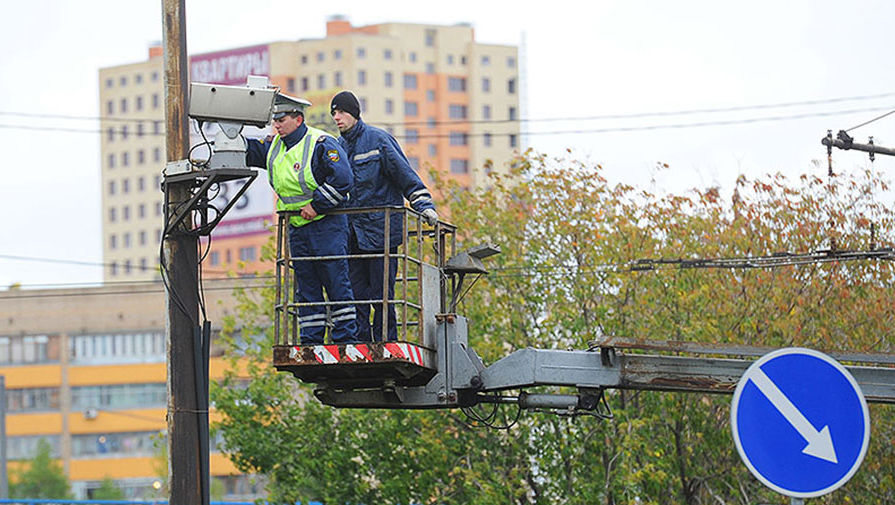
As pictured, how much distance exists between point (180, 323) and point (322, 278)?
1.15 meters

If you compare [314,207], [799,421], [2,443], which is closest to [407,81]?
[2,443]

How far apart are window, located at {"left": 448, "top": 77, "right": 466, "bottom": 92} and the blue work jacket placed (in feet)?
407

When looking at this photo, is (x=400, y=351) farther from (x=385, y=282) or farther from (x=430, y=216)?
(x=430, y=216)

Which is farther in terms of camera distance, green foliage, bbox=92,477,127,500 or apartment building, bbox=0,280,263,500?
apartment building, bbox=0,280,263,500

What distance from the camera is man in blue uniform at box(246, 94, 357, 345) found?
10.7 metres

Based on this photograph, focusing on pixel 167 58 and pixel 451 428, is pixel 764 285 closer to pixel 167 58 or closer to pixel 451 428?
pixel 451 428

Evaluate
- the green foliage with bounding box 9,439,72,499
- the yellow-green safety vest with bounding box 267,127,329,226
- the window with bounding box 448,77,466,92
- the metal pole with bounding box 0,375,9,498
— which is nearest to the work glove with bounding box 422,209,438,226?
the yellow-green safety vest with bounding box 267,127,329,226

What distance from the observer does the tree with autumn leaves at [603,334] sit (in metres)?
25.5

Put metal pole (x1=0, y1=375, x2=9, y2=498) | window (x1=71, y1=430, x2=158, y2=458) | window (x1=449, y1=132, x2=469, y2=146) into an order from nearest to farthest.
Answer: metal pole (x1=0, y1=375, x2=9, y2=498)
window (x1=71, y1=430, x2=158, y2=458)
window (x1=449, y1=132, x2=469, y2=146)

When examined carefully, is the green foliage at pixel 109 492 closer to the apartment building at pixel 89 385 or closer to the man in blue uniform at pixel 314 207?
the apartment building at pixel 89 385

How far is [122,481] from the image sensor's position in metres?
105

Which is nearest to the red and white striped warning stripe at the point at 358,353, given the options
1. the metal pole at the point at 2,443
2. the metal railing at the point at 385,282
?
the metal railing at the point at 385,282

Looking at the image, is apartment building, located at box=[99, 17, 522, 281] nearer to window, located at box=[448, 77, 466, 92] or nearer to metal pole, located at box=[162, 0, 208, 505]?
window, located at box=[448, 77, 466, 92]

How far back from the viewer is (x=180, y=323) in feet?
36.9
